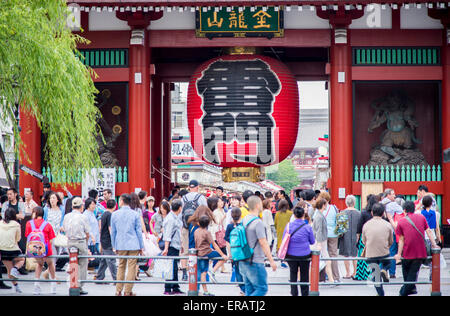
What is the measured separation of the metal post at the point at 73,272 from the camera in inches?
446

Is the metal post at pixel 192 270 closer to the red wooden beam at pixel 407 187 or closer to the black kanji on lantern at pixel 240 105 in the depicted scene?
the black kanji on lantern at pixel 240 105

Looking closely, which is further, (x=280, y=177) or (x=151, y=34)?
(x=280, y=177)

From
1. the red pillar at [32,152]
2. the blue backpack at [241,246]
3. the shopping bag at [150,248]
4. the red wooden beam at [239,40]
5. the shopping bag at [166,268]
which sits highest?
the red wooden beam at [239,40]

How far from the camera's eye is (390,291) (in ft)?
44.3

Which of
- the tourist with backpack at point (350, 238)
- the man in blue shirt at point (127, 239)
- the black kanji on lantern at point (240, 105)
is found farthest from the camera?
the black kanji on lantern at point (240, 105)

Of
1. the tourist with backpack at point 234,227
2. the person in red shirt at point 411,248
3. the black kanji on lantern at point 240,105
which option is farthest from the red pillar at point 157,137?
the person in red shirt at point 411,248

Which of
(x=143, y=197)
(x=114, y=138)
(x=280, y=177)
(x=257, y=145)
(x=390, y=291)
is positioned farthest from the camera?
(x=280, y=177)

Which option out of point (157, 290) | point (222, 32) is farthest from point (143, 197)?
point (222, 32)

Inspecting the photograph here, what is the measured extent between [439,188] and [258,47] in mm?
6300

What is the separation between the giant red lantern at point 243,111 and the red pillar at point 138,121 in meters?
1.30

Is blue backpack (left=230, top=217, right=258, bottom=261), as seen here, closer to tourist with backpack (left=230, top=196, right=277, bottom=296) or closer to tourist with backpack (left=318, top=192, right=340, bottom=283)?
tourist with backpack (left=230, top=196, right=277, bottom=296)

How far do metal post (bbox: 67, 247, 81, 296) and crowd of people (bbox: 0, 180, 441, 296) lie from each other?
33cm

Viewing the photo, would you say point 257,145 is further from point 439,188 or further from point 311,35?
point 439,188

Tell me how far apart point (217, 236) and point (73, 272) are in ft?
12.8
